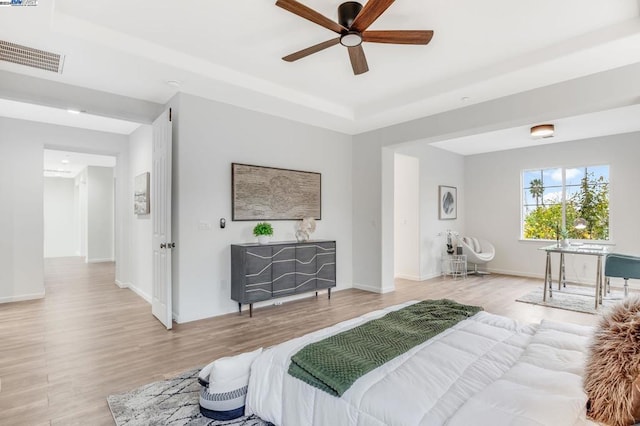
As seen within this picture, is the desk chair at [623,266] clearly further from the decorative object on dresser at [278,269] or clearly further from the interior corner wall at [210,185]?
the interior corner wall at [210,185]

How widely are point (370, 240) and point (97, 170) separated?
27.5 feet

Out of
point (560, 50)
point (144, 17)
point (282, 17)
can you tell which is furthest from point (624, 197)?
point (144, 17)

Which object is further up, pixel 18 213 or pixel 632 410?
pixel 18 213

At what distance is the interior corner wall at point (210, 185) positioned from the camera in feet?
13.1

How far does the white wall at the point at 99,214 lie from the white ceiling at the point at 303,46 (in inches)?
271

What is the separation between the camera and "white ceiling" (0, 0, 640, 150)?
8.84 feet

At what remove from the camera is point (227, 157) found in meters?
4.36

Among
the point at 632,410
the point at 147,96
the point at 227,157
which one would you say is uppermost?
the point at 147,96

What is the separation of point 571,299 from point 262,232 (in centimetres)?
471

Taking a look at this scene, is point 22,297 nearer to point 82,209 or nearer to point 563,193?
point 82,209

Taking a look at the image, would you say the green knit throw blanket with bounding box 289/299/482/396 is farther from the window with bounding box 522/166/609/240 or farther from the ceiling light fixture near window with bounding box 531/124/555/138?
the window with bounding box 522/166/609/240

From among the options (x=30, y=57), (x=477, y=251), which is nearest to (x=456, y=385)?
(x=30, y=57)

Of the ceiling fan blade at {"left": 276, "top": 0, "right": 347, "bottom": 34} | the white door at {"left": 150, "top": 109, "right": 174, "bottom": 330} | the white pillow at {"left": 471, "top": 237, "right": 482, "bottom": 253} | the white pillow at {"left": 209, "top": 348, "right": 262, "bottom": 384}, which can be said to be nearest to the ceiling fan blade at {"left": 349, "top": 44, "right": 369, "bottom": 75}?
the ceiling fan blade at {"left": 276, "top": 0, "right": 347, "bottom": 34}

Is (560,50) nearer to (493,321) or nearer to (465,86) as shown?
(465,86)
